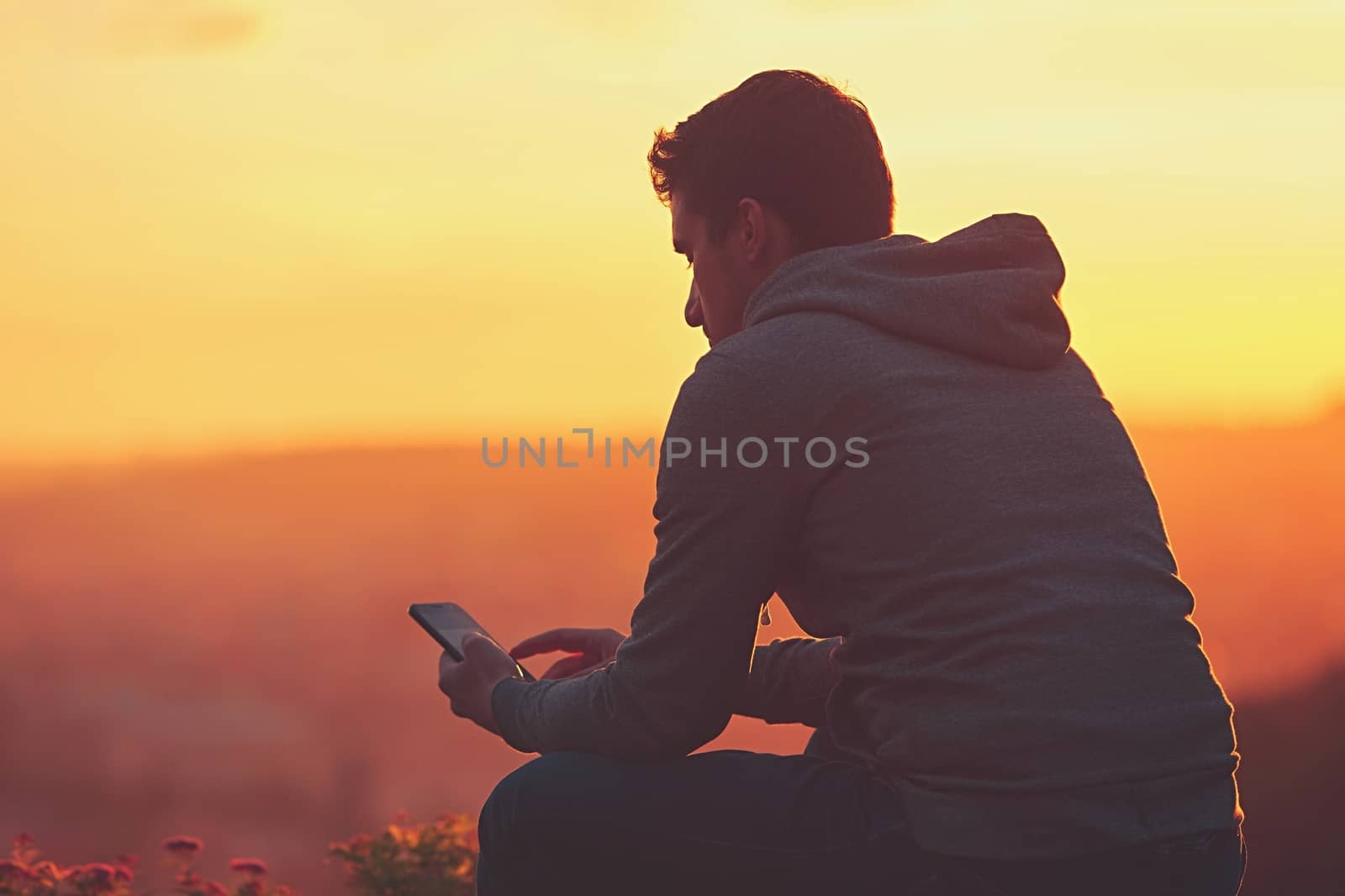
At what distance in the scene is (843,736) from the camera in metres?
2.38

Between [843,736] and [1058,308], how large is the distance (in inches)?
30.4

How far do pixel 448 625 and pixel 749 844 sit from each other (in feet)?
2.79

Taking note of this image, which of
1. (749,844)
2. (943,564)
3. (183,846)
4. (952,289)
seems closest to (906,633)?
(943,564)

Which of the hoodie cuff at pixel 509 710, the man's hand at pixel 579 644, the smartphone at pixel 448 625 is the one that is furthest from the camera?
the man's hand at pixel 579 644

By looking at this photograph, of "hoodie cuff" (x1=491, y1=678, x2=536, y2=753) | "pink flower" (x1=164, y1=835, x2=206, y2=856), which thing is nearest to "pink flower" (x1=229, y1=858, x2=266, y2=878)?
"pink flower" (x1=164, y1=835, x2=206, y2=856)

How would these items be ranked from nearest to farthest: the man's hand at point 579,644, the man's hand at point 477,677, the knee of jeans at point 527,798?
the knee of jeans at point 527,798 < the man's hand at point 477,677 < the man's hand at point 579,644

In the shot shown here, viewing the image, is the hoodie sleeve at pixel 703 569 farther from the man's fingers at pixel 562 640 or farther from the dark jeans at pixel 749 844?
the man's fingers at pixel 562 640

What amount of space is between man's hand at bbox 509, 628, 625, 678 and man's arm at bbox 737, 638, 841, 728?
0.28m

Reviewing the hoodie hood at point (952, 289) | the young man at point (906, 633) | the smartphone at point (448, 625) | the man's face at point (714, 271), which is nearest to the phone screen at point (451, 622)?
the smartphone at point (448, 625)

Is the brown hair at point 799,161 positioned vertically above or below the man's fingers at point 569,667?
above

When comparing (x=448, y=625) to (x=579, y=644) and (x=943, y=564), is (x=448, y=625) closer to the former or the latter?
(x=579, y=644)

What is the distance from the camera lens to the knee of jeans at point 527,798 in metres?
2.38

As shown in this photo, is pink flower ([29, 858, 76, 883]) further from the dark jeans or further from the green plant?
the dark jeans

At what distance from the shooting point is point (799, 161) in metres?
2.55
